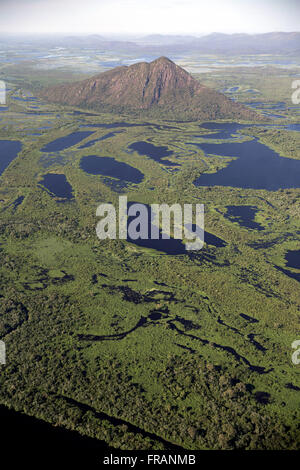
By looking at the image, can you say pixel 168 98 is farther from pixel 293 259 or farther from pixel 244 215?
pixel 293 259

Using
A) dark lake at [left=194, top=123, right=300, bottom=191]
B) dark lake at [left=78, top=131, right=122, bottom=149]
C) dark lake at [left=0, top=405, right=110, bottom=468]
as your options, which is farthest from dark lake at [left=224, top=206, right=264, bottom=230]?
dark lake at [left=78, top=131, right=122, bottom=149]

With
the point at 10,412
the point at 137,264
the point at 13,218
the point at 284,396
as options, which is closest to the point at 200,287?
the point at 137,264

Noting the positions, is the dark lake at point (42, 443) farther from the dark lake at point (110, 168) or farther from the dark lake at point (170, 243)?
the dark lake at point (110, 168)

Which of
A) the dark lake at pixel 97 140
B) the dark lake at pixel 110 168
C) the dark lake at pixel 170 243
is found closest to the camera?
the dark lake at pixel 170 243

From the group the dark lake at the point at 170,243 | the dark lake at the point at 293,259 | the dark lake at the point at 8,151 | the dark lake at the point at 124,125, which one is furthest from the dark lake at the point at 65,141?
the dark lake at the point at 293,259

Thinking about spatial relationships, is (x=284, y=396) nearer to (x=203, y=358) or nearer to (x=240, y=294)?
(x=203, y=358)

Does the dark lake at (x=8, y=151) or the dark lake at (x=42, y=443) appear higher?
the dark lake at (x=8, y=151)

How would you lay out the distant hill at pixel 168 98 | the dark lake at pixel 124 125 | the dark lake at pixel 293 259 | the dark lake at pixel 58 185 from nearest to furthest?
the dark lake at pixel 293 259 → the dark lake at pixel 58 185 → the dark lake at pixel 124 125 → the distant hill at pixel 168 98

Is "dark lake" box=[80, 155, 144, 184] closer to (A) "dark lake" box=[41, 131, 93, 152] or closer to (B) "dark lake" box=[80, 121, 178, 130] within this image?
(A) "dark lake" box=[41, 131, 93, 152]

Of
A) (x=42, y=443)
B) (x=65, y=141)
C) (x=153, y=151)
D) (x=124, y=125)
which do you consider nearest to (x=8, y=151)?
(x=65, y=141)
